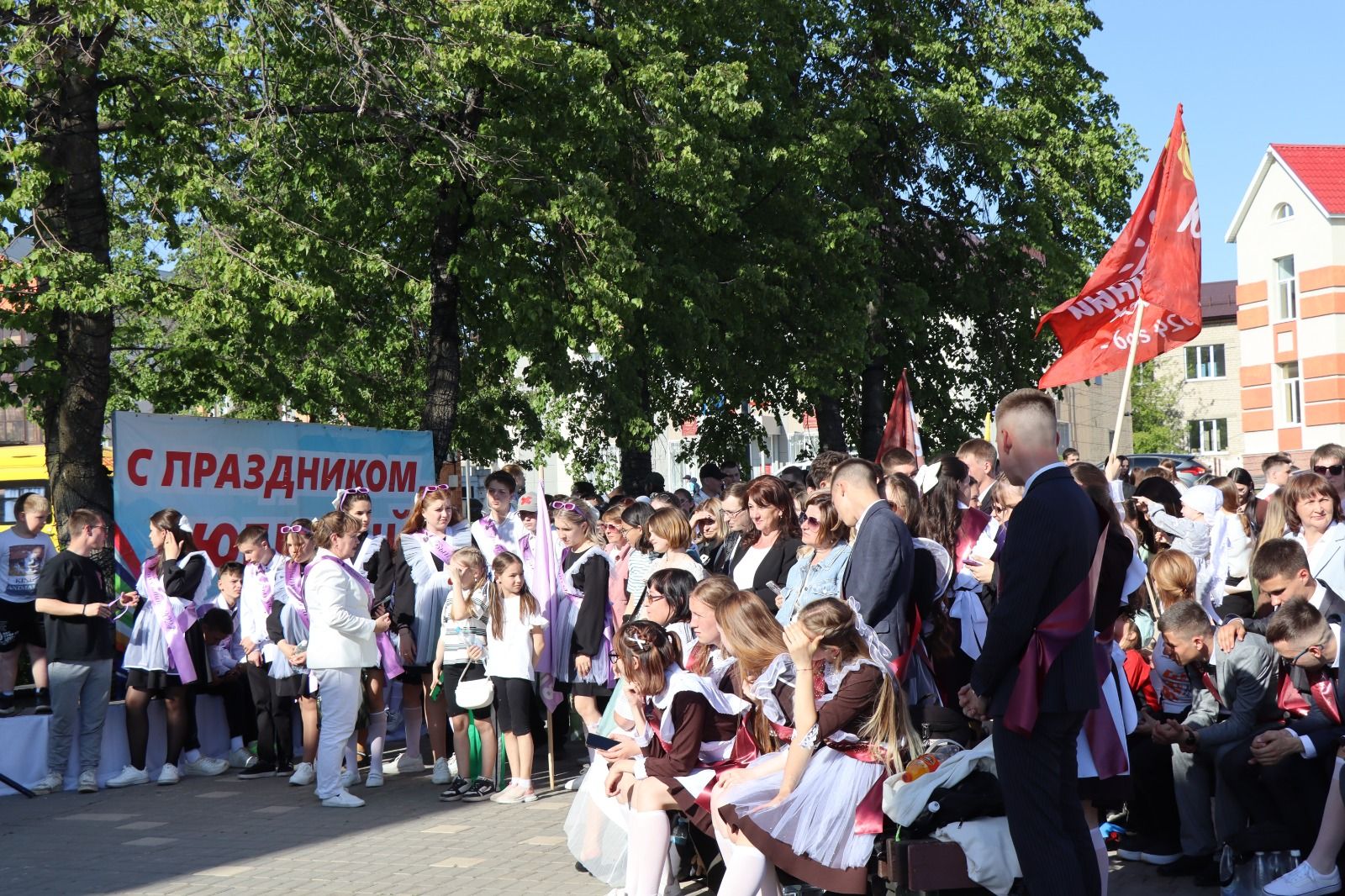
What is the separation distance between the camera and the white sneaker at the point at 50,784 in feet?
34.8

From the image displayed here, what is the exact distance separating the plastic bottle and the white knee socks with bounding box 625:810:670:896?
1231mm

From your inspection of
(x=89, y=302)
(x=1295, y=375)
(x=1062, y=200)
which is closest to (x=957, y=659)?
(x=89, y=302)

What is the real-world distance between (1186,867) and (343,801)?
5.41 m

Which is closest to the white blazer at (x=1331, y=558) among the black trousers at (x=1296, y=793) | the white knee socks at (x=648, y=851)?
the black trousers at (x=1296, y=793)

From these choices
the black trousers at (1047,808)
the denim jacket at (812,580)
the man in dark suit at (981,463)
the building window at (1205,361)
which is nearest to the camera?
the black trousers at (1047,808)

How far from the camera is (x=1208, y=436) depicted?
6838 centimetres

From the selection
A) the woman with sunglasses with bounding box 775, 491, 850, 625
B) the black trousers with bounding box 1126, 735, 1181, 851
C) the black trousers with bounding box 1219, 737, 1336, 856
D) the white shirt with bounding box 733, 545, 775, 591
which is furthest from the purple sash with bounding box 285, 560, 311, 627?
the black trousers with bounding box 1219, 737, 1336, 856

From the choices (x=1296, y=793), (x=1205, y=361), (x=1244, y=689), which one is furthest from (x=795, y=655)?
(x=1205, y=361)

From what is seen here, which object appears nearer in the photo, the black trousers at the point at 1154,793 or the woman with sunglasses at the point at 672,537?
the black trousers at the point at 1154,793

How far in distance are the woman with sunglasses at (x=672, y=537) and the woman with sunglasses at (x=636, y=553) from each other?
8.6 inches

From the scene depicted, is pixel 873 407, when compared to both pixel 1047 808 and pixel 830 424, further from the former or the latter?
pixel 1047 808

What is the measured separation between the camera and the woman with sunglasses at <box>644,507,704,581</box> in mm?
9305

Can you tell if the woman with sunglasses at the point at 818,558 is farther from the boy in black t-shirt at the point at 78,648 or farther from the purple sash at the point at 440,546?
the boy in black t-shirt at the point at 78,648

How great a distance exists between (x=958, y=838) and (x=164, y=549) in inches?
288
